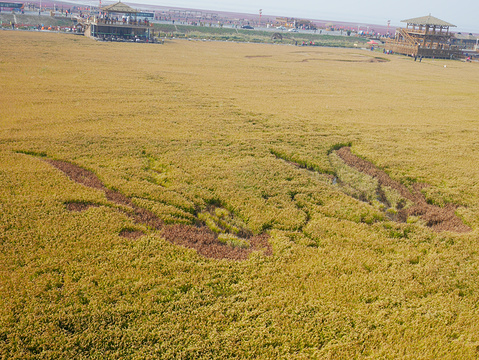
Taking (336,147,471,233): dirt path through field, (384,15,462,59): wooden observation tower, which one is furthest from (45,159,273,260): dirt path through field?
(384,15,462,59): wooden observation tower

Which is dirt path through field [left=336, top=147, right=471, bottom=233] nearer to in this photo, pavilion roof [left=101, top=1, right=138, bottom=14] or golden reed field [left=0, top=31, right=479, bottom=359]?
golden reed field [left=0, top=31, right=479, bottom=359]

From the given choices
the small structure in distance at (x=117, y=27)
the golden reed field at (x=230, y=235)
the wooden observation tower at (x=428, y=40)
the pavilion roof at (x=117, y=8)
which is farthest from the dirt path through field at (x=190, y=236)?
the wooden observation tower at (x=428, y=40)

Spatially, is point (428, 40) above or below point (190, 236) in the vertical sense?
above

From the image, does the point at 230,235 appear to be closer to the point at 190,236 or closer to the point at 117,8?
the point at 190,236

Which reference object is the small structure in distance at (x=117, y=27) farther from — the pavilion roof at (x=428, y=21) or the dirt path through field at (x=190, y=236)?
the dirt path through field at (x=190, y=236)

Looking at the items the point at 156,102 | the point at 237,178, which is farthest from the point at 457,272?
the point at 156,102

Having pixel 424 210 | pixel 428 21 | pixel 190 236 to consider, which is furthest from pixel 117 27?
pixel 424 210
